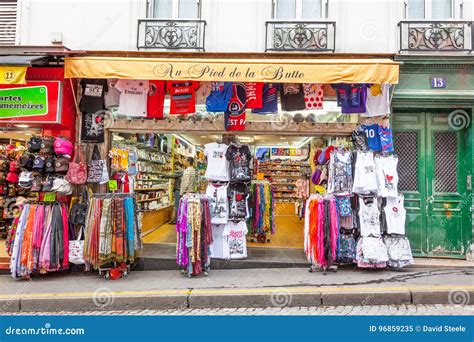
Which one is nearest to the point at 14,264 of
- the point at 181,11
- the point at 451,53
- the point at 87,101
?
the point at 87,101

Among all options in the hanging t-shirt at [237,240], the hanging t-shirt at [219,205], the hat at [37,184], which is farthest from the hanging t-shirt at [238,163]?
the hat at [37,184]

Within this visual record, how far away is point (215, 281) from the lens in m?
6.68

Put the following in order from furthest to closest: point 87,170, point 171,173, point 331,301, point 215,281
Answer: point 171,173
point 87,170
point 215,281
point 331,301

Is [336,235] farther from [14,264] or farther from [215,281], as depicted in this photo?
[14,264]

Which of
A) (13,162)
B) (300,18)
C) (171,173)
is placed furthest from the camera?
(171,173)

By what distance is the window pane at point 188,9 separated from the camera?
8.74 metres

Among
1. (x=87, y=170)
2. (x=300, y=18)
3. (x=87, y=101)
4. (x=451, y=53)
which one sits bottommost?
(x=87, y=170)

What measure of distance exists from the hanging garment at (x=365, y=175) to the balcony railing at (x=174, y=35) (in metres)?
4.14

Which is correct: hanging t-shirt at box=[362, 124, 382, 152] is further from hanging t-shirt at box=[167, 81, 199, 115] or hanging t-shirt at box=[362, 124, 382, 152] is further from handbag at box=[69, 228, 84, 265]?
handbag at box=[69, 228, 84, 265]

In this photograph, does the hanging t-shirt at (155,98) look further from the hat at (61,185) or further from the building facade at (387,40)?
the hat at (61,185)

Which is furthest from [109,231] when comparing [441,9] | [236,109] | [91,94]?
[441,9]

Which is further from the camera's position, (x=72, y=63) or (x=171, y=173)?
(x=171, y=173)

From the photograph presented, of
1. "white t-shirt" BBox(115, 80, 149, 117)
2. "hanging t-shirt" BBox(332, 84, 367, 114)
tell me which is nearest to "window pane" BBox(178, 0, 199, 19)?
"white t-shirt" BBox(115, 80, 149, 117)

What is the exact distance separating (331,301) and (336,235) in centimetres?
147
